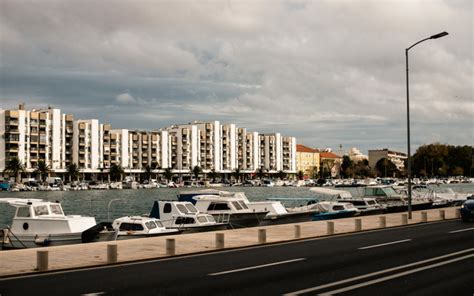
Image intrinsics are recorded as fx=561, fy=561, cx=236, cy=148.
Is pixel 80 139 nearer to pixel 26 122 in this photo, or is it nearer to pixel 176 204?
pixel 26 122

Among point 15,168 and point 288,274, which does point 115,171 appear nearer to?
point 15,168

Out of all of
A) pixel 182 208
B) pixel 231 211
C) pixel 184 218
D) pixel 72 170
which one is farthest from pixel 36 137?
pixel 184 218

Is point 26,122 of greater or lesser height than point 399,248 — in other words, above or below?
above

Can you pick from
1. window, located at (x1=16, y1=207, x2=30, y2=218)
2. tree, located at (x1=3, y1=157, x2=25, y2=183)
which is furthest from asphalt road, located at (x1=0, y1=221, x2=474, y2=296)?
tree, located at (x1=3, y1=157, x2=25, y2=183)

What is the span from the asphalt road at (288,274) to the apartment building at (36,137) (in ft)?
523

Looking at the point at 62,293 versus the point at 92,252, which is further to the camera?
the point at 92,252

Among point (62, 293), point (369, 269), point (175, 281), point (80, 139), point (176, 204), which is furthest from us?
A: point (80, 139)

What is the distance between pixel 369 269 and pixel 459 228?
16.4 m

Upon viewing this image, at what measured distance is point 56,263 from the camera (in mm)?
18344

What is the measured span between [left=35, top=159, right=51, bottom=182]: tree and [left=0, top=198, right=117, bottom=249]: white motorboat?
141 m

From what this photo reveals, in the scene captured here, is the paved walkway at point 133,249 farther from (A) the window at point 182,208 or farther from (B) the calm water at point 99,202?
(B) the calm water at point 99,202

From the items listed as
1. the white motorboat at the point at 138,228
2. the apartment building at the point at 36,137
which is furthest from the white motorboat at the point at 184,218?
the apartment building at the point at 36,137

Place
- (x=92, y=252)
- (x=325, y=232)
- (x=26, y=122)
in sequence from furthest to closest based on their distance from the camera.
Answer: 1. (x=26, y=122)
2. (x=325, y=232)
3. (x=92, y=252)

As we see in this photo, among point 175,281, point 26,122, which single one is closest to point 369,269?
point 175,281
